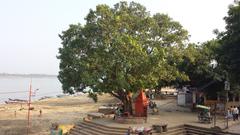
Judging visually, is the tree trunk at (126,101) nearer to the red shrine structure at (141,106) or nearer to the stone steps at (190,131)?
the red shrine structure at (141,106)

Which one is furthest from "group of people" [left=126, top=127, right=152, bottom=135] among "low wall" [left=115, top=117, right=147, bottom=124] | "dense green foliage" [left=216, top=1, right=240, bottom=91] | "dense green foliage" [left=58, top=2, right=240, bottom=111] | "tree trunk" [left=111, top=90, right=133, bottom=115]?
"tree trunk" [left=111, top=90, right=133, bottom=115]

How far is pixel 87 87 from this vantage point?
3058cm

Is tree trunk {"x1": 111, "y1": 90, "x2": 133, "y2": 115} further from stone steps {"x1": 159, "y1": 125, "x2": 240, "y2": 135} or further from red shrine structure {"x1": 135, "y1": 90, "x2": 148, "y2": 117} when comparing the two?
stone steps {"x1": 159, "y1": 125, "x2": 240, "y2": 135}

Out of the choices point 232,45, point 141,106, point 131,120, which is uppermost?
point 232,45

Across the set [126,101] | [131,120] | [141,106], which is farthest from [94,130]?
[126,101]

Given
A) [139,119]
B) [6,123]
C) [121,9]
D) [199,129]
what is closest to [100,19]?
[121,9]

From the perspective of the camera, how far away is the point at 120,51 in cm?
2966

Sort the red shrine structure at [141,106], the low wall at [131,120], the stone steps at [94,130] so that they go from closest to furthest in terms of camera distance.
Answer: the stone steps at [94,130] < the low wall at [131,120] < the red shrine structure at [141,106]

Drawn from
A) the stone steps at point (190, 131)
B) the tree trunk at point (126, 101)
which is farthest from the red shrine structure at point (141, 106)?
the stone steps at point (190, 131)

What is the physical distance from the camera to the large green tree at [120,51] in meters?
29.8

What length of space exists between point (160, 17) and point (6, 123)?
665 inches

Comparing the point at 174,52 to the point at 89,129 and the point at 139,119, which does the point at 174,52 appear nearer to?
the point at 139,119

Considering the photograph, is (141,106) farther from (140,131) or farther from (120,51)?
(140,131)

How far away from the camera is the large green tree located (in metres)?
29.8
